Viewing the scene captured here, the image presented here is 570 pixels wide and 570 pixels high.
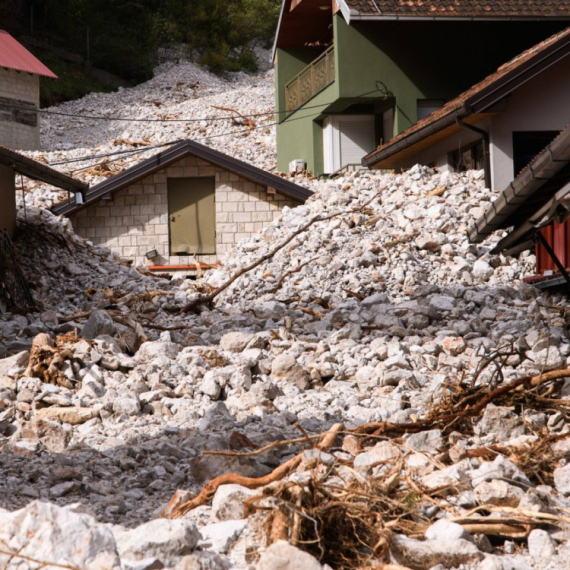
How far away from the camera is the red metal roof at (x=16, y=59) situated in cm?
2958

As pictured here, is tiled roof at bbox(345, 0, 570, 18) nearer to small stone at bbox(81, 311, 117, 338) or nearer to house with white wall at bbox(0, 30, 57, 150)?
small stone at bbox(81, 311, 117, 338)

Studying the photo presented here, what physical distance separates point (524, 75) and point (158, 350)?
10599mm

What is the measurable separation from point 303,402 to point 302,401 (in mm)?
34

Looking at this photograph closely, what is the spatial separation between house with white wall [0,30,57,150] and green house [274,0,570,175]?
41.6 ft

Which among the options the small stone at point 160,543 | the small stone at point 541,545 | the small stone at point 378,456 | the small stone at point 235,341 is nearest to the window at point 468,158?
the small stone at point 235,341

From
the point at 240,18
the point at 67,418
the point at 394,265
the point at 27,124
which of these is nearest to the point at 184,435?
the point at 67,418

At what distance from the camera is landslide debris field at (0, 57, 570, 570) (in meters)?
4.67

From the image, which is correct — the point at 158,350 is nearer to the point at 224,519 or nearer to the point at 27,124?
the point at 224,519

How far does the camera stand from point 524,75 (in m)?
17.0

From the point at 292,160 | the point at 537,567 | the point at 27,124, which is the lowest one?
the point at 537,567

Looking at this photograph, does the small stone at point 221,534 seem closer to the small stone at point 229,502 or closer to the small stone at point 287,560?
the small stone at point 229,502

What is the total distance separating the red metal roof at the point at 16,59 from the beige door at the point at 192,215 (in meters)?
12.6

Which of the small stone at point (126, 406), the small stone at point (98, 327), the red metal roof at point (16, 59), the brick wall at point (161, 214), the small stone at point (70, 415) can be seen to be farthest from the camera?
the red metal roof at point (16, 59)

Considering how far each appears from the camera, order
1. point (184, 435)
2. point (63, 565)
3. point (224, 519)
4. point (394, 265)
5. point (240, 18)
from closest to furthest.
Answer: point (63, 565), point (224, 519), point (184, 435), point (394, 265), point (240, 18)
